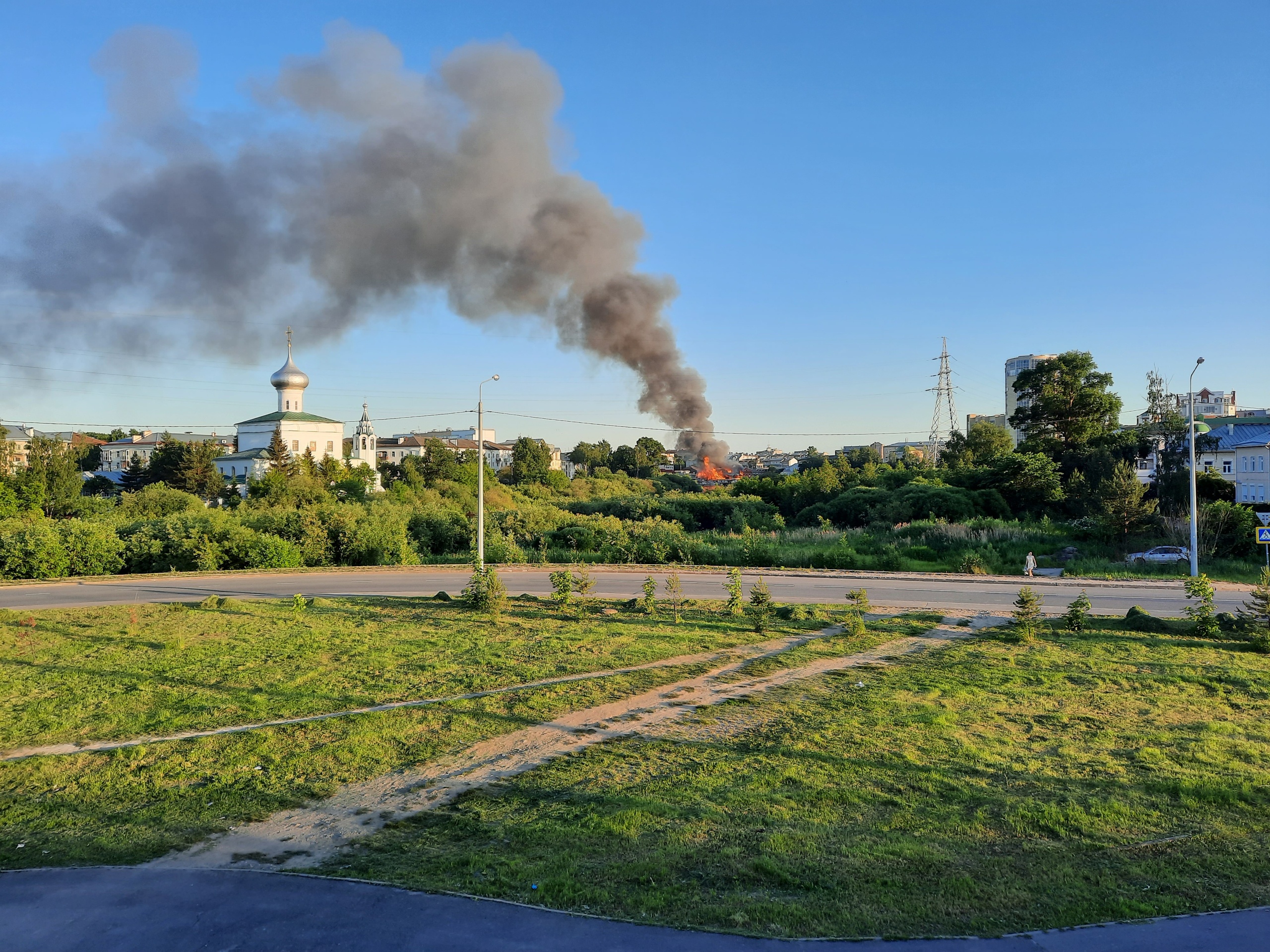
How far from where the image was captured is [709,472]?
68.6 meters

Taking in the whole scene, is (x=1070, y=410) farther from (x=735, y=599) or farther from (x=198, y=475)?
(x=198, y=475)

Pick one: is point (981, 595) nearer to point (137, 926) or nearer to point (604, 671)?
point (604, 671)

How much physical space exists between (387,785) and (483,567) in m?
12.1

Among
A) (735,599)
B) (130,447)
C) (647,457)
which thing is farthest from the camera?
(130,447)

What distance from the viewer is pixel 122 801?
7.50m

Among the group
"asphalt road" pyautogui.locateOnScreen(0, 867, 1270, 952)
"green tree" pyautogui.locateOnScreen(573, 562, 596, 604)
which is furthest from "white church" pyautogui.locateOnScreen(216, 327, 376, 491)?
"asphalt road" pyautogui.locateOnScreen(0, 867, 1270, 952)

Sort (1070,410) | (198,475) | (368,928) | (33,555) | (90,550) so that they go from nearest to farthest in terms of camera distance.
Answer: (368,928), (33,555), (90,550), (1070,410), (198,475)

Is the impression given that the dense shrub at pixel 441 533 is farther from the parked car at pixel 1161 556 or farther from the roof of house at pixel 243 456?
the roof of house at pixel 243 456

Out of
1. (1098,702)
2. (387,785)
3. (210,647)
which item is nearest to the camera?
(387,785)

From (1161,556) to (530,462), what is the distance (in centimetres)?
7301

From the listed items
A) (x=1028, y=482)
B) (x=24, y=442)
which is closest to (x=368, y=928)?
(x=1028, y=482)

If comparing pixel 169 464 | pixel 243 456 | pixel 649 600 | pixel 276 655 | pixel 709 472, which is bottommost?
pixel 276 655

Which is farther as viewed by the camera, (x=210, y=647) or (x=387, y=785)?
(x=210, y=647)

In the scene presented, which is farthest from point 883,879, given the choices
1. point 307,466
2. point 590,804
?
point 307,466
